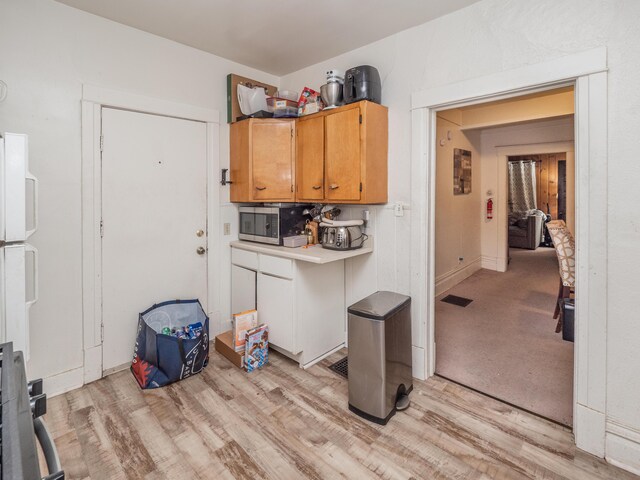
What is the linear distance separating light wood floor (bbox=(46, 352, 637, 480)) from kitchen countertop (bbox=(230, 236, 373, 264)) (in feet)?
3.05

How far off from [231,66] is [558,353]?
3943mm

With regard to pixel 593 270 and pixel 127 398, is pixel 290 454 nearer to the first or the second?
pixel 127 398

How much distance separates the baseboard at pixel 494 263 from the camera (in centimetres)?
586

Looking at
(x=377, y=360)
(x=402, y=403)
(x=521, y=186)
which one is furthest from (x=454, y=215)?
(x=521, y=186)

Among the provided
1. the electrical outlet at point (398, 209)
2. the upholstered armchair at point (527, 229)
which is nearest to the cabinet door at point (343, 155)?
the electrical outlet at point (398, 209)

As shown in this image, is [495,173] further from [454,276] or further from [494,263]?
[454,276]

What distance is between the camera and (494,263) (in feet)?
19.5

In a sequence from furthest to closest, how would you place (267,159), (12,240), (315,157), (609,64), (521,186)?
(521,186)
(267,159)
(315,157)
(609,64)
(12,240)

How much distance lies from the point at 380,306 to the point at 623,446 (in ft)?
4.60

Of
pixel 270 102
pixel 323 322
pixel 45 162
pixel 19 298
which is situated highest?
pixel 270 102

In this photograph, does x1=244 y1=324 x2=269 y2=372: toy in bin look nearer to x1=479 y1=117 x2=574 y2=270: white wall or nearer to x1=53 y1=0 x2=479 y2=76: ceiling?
x1=53 y1=0 x2=479 y2=76: ceiling

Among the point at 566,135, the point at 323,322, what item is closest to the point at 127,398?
the point at 323,322

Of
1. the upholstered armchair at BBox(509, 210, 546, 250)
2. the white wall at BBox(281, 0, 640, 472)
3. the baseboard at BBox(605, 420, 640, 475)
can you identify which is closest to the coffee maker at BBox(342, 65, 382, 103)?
the white wall at BBox(281, 0, 640, 472)

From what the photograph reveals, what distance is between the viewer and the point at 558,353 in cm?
296
